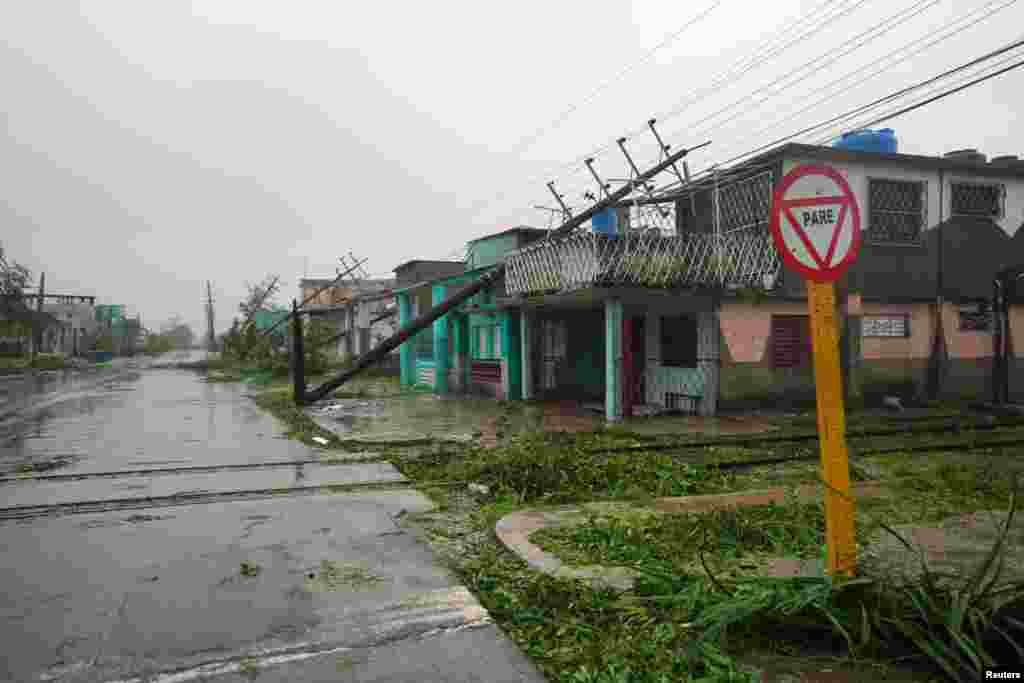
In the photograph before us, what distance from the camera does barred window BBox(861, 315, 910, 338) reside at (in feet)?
54.8

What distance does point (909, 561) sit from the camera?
5.03m

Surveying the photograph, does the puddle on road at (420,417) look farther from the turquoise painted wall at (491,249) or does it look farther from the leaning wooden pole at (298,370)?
the turquoise painted wall at (491,249)

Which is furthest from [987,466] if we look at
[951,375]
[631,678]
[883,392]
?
[951,375]

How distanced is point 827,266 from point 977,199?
1707cm

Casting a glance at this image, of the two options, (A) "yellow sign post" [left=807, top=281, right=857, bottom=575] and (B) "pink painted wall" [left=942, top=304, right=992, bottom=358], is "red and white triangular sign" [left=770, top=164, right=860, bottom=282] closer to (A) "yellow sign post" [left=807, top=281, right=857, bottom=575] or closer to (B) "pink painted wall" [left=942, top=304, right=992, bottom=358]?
(A) "yellow sign post" [left=807, top=281, right=857, bottom=575]

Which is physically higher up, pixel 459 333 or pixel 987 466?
pixel 459 333

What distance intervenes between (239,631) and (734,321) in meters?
13.3

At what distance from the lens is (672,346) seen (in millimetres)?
16984

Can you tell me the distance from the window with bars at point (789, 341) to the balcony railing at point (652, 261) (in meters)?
1.11

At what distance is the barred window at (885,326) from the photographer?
54.8ft

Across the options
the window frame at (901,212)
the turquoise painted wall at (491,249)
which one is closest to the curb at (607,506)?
the window frame at (901,212)

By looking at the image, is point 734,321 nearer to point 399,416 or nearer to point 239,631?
point 399,416

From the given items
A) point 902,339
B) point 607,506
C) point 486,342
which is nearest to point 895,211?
point 902,339

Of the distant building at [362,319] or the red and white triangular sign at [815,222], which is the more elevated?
the distant building at [362,319]
